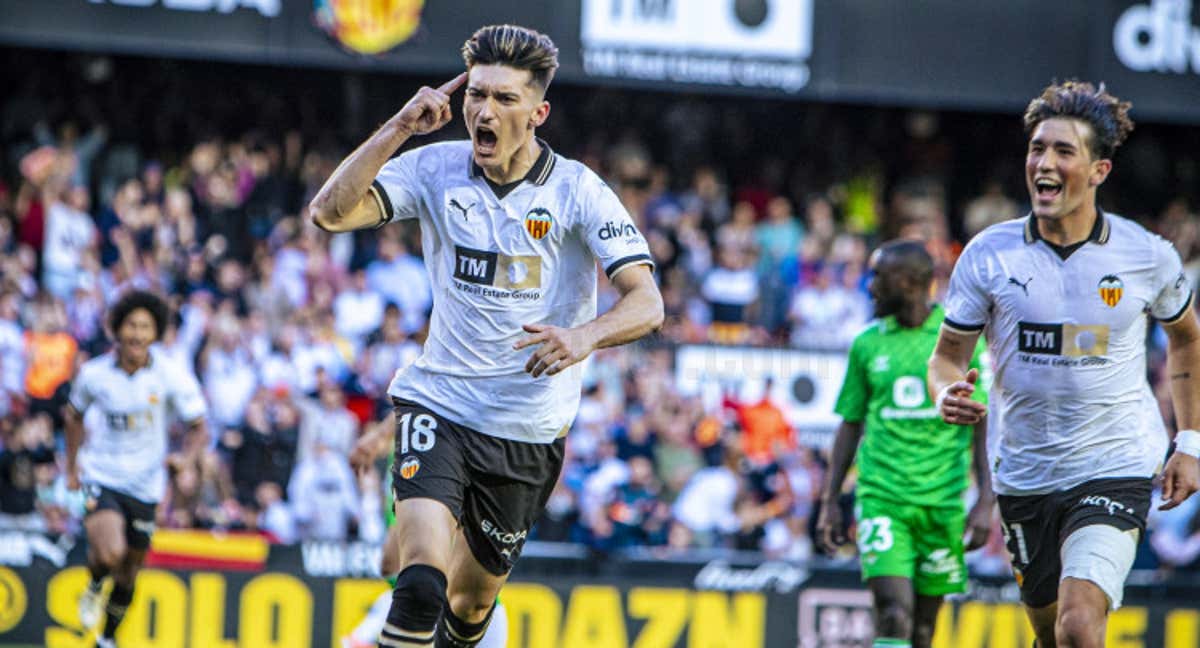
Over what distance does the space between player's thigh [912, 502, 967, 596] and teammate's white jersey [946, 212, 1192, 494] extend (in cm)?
193

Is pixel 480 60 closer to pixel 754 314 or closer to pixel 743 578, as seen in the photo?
pixel 743 578

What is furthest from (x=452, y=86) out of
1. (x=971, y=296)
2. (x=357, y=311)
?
(x=357, y=311)

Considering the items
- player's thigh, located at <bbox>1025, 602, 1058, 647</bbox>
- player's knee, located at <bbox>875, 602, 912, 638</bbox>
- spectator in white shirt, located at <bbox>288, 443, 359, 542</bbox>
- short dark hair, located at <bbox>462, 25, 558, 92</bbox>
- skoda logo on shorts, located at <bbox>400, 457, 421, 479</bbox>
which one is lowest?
spectator in white shirt, located at <bbox>288, 443, 359, 542</bbox>

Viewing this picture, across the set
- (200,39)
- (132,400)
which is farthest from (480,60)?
(200,39)

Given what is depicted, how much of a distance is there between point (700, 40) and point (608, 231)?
1178 centimetres

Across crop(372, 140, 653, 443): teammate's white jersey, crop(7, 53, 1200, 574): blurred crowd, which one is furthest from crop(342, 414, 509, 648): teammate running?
crop(7, 53, 1200, 574): blurred crowd

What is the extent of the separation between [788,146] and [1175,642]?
10.3 meters

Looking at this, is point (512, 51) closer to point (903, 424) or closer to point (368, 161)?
point (368, 161)

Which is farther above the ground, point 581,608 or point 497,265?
point 497,265

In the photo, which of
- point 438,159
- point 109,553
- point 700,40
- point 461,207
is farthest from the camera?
point 700,40

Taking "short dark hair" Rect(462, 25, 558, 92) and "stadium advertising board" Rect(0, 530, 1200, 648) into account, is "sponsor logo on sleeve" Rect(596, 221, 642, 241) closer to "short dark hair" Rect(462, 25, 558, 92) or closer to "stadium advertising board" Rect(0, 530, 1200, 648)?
"short dark hair" Rect(462, 25, 558, 92)

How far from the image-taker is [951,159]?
22484mm

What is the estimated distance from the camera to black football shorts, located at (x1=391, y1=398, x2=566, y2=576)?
646 centimetres

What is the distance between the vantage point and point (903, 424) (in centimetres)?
901
